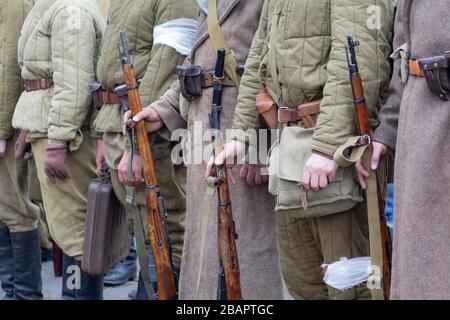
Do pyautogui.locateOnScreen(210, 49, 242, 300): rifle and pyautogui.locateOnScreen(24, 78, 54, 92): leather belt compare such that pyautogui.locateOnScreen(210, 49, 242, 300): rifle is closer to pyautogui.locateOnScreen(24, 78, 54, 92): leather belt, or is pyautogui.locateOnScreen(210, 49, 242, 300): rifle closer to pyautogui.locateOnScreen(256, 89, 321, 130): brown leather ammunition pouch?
pyautogui.locateOnScreen(256, 89, 321, 130): brown leather ammunition pouch

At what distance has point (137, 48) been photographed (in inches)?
199

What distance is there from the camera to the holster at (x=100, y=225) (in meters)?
5.23

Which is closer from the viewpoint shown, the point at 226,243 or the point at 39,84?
the point at 226,243

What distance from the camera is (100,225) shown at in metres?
5.23

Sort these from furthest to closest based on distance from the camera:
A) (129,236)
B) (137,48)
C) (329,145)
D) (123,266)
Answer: (123,266) → (129,236) → (137,48) → (329,145)

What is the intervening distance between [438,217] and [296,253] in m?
0.90

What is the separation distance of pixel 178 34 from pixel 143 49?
0.24 metres

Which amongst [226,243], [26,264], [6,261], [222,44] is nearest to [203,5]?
[222,44]

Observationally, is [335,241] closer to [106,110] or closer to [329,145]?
[329,145]

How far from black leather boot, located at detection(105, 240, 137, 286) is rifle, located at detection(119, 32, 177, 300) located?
2.16m

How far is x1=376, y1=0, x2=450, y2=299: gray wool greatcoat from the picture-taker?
10.7 ft

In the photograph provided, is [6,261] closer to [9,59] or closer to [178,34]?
[9,59]

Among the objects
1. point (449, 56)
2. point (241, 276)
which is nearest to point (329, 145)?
point (449, 56)

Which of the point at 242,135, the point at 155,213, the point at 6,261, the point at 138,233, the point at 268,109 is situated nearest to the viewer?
the point at 268,109
